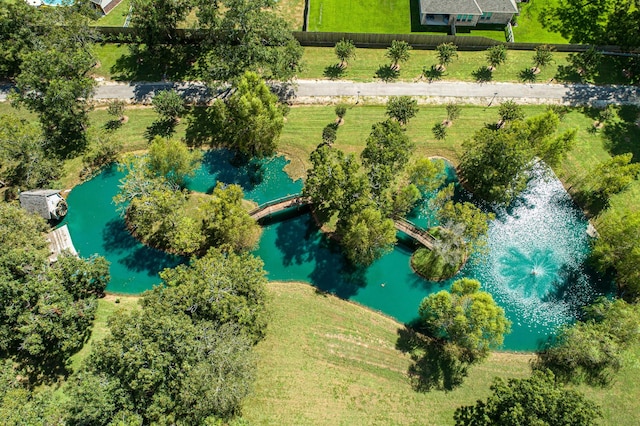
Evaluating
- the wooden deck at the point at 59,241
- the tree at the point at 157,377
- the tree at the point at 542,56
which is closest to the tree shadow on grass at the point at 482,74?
the tree at the point at 542,56

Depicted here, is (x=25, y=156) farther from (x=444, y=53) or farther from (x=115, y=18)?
(x=444, y=53)

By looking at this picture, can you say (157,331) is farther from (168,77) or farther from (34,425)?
(168,77)

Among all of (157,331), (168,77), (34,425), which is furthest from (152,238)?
(168,77)

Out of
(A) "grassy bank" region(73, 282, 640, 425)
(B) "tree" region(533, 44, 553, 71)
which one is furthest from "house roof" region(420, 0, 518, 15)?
(A) "grassy bank" region(73, 282, 640, 425)

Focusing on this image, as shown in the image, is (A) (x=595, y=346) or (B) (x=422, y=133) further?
(B) (x=422, y=133)

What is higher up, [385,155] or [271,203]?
[385,155]

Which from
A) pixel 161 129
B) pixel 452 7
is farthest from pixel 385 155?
pixel 452 7
